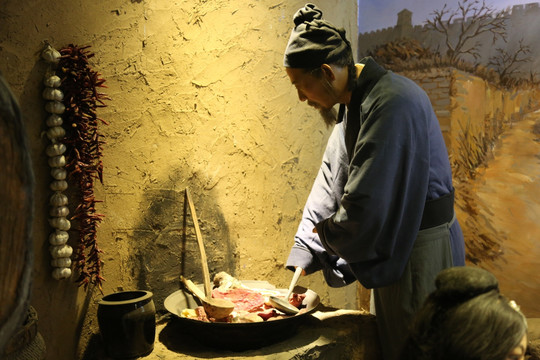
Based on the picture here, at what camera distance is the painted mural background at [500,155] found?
3883mm

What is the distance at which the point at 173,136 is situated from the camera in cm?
274

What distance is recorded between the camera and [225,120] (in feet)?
9.95

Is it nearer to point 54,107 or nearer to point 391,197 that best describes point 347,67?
point 391,197

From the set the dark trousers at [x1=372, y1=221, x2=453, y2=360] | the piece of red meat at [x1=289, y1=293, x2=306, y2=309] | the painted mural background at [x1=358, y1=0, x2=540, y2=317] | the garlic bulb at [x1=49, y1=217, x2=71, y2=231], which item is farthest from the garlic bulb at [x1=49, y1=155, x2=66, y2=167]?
the painted mural background at [x1=358, y1=0, x2=540, y2=317]

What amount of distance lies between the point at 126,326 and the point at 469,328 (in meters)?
1.52

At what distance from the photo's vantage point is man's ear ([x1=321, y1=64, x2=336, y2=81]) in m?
2.20

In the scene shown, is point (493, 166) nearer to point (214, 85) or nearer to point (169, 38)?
point (214, 85)

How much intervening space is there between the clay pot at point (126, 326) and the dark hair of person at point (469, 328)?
1.35 m

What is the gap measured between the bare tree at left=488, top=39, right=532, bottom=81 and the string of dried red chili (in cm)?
326

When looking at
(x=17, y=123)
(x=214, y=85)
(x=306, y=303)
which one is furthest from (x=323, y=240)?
(x=17, y=123)

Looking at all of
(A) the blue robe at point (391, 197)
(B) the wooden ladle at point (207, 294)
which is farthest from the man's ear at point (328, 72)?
(B) the wooden ladle at point (207, 294)

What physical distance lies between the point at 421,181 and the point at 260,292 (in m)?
1.14

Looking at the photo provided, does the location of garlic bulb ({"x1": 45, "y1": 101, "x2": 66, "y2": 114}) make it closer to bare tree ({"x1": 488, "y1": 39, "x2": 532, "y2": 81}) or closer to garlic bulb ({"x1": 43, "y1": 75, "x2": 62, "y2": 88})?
garlic bulb ({"x1": 43, "y1": 75, "x2": 62, "y2": 88})

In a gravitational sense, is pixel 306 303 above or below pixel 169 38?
below
